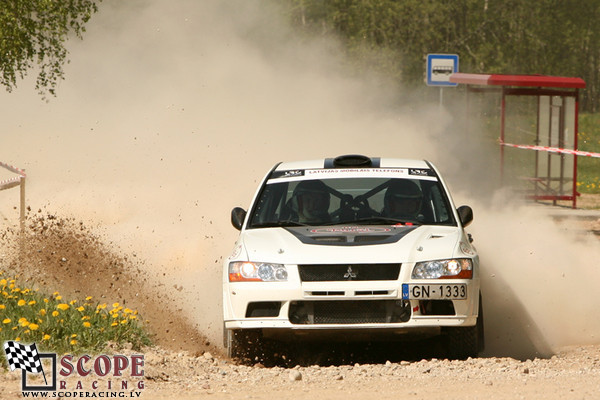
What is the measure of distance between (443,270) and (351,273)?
65 centimetres

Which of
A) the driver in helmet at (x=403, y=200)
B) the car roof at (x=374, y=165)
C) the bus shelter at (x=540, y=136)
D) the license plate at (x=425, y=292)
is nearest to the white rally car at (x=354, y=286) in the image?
the license plate at (x=425, y=292)

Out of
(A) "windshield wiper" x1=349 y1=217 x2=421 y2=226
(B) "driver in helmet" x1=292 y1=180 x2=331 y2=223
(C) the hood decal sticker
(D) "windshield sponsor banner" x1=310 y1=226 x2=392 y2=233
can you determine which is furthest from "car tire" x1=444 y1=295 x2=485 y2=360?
(B) "driver in helmet" x1=292 y1=180 x2=331 y2=223

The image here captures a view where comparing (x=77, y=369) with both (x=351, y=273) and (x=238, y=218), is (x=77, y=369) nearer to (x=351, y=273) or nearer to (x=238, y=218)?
(x=351, y=273)

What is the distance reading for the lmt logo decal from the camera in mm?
7223

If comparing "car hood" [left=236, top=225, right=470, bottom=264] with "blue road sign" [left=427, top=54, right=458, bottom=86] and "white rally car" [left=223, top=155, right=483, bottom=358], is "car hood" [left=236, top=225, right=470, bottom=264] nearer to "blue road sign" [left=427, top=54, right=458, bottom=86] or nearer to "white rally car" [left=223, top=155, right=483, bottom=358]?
"white rally car" [left=223, top=155, right=483, bottom=358]

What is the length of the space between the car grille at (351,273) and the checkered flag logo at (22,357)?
190 centimetres

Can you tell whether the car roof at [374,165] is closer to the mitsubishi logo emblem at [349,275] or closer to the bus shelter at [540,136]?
the mitsubishi logo emblem at [349,275]

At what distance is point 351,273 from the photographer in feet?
26.7

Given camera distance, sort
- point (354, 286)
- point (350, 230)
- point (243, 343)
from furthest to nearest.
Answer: point (350, 230)
point (243, 343)
point (354, 286)

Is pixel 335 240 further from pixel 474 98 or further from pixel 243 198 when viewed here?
pixel 474 98

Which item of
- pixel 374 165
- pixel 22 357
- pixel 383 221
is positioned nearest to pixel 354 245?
pixel 383 221

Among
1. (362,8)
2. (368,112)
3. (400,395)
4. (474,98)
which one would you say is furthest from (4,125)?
(400,395)

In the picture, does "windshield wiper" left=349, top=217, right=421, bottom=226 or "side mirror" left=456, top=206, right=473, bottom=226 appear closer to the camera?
"windshield wiper" left=349, top=217, right=421, bottom=226

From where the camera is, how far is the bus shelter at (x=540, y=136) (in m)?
21.9
